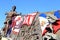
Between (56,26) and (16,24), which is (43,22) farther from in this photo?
(16,24)

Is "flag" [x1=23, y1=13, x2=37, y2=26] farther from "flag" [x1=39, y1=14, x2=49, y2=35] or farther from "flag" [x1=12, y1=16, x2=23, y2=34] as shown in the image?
"flag" [x1=39, y1=14, x2=49, y2=35]

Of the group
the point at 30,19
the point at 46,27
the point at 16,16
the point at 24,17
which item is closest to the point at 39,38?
the point at 46,27

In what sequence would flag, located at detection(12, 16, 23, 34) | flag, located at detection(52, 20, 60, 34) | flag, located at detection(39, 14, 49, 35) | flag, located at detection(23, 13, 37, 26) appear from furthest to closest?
flag, located at detection(12, 16, 23, 34)
flag, located at detection(23, 13, 37, 26)
flag, located at detection(39, 14, 49, 35)
flag, located at detection(52, 20, 60, 34)

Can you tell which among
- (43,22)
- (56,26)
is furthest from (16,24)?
(56,26)

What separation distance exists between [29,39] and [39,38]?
1.66 m

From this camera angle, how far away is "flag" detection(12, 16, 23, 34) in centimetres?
2301

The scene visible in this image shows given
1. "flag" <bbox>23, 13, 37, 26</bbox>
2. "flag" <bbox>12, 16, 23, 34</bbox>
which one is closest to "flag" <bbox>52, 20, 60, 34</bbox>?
"flag" <bbox>23, 13, 37, 26</bbox>

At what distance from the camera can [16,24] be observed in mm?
23750

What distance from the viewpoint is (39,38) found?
18797 mm

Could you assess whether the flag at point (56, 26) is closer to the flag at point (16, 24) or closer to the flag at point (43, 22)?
the flag at point (43, 22)

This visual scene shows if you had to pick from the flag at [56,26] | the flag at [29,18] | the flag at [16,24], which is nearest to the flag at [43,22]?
the flag at [56,26]

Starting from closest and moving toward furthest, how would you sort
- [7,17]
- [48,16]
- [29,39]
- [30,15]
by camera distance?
1. [48,16]
2. [29,39]
3. [30,15]
4. [7,17]

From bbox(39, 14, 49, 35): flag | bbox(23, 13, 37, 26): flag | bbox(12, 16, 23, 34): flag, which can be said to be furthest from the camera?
bbox(12, 16, 23, 34): flag

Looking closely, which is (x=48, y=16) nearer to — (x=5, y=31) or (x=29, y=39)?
(x=29, y=39)
